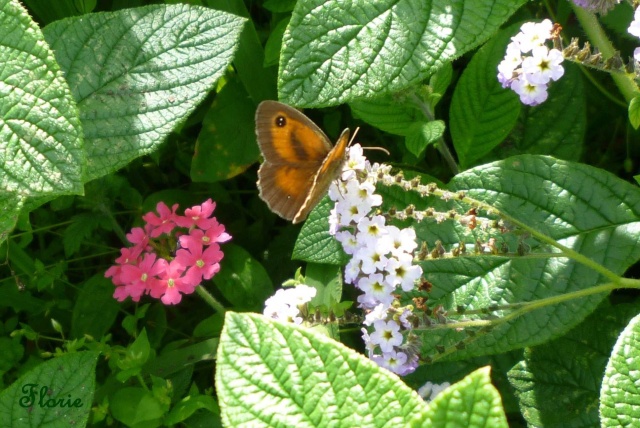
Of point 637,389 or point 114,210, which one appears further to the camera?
point 114,210

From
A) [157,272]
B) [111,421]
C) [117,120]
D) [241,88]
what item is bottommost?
[111,421]

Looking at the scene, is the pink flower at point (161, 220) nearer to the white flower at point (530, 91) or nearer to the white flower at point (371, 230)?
the white flower at point (371, 230)

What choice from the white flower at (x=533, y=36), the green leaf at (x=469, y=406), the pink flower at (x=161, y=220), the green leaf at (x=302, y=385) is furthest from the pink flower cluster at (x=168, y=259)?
the green leaf at (x=469, y=406)

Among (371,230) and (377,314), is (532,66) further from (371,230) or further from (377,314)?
(377,314)

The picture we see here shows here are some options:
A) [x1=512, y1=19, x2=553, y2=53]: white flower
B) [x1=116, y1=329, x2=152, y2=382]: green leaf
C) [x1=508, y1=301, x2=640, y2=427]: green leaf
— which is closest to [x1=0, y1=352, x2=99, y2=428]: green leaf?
[x1=116, y1=329, x2=152, y2=382]: green leaf

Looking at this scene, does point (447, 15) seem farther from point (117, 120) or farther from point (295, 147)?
point (117, 120)

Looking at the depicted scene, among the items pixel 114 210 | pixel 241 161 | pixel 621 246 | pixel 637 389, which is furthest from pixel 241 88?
pixel 637 389
